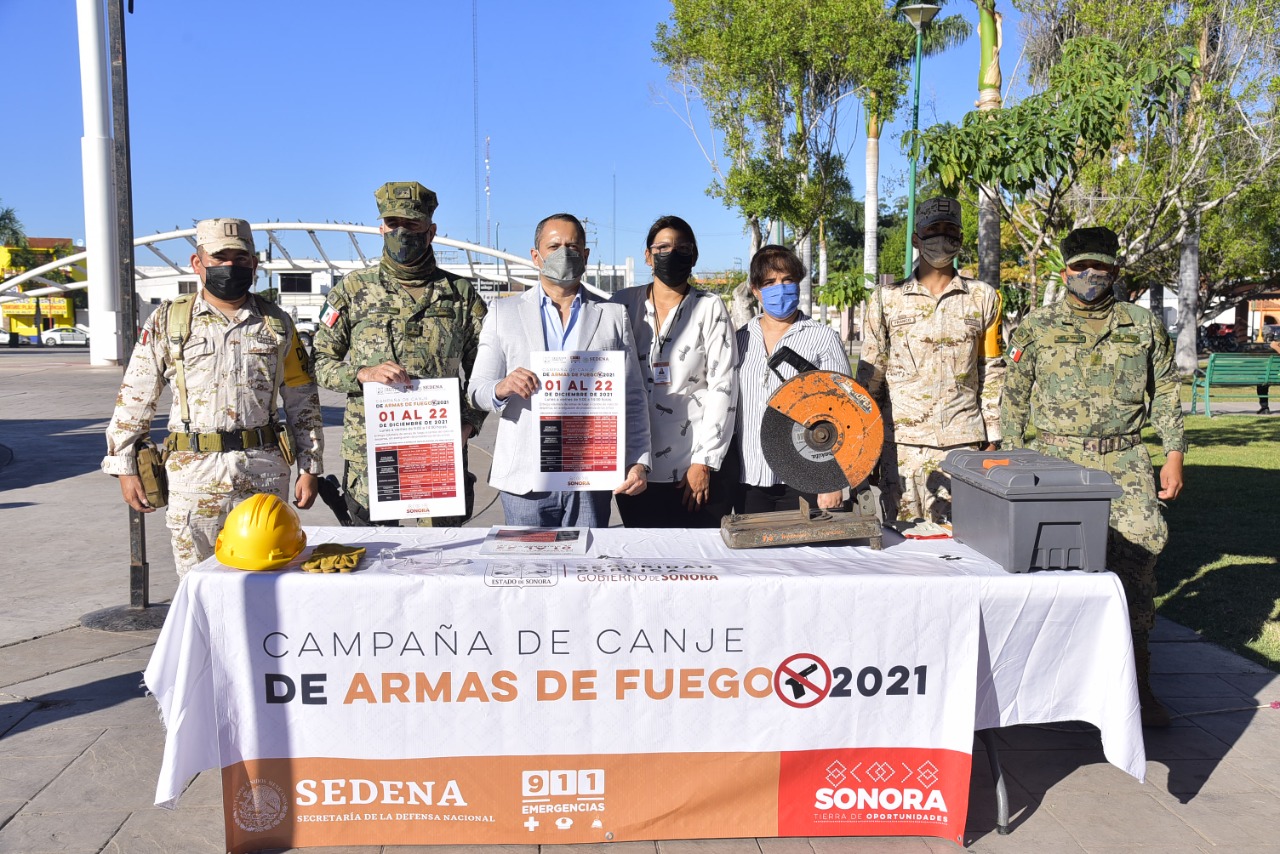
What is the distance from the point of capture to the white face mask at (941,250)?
14.9ft

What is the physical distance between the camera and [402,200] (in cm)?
426

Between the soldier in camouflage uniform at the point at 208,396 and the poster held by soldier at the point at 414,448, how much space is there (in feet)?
1.51

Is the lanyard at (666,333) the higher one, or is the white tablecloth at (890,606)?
the lanyard at (666,333)

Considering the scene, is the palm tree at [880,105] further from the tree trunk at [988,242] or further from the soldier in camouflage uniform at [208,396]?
the soldier in camouflage uniform at [208,396]

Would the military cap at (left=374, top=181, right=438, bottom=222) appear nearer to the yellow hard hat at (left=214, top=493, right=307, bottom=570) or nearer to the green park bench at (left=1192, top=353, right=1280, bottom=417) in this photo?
the yellow hard hat at (left=214, top=493, right=307, bottom=570)

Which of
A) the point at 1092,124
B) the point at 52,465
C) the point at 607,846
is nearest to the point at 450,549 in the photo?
the point at 607,846

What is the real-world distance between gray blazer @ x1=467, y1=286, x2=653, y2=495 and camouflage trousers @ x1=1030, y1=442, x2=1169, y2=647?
1832mm

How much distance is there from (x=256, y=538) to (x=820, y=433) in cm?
197

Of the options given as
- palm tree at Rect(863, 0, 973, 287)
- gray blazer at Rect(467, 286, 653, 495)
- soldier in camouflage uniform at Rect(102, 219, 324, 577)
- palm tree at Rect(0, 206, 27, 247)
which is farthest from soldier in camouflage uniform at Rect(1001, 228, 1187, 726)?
palm tree at Rect(0, 206, 27, 247)

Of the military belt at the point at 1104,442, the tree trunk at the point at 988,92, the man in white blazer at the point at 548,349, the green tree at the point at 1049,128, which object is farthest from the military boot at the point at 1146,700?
the tree trunk at the point at 988,92

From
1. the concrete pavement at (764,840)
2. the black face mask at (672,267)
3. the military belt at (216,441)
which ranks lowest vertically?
the concrete pavement at (764,840)

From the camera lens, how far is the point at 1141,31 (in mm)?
12883

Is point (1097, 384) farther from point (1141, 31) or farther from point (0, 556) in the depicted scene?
point (1141, 31)

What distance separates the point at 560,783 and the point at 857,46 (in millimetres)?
26081
